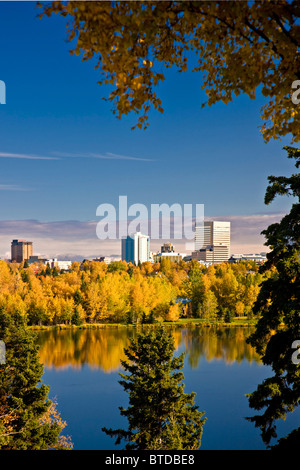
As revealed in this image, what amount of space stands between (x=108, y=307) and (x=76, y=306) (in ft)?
10.8

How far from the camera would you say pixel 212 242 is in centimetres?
13150

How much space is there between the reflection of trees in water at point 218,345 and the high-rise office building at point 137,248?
103178 millimetres

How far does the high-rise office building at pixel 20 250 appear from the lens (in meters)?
118

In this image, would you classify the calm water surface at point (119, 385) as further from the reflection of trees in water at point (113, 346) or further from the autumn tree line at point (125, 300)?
the autumn tree line at point (125, 300)

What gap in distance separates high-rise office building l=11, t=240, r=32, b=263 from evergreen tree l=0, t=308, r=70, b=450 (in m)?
110

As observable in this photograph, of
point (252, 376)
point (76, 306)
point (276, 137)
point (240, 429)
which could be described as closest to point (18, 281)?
point (76, 306)

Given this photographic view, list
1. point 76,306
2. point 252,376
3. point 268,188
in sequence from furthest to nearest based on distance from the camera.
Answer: point 76,306, point 252,376, point 268,188

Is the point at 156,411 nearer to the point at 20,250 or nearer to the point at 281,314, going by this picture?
the point at 281,314

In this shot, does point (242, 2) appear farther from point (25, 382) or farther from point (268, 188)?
point (25, 382)

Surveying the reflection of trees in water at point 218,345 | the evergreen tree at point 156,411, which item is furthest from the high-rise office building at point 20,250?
the evergreen tree at point 156,411

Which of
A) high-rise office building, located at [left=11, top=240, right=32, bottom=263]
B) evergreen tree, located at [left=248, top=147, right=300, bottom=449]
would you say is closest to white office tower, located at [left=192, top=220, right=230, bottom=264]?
high-rise office building, located at [left=11, top=240, right=32, bottom=263]

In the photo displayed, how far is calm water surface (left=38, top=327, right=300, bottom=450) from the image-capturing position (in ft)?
48.0

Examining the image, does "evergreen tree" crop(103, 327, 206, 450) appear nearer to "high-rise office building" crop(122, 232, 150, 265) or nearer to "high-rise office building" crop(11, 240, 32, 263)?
"high-rise office building" crop(11, 240, 32, 263)
